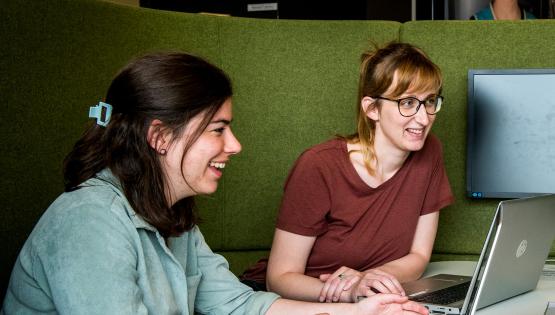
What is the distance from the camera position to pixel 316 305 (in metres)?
1.51

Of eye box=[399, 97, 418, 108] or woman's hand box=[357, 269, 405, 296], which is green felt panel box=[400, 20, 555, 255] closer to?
eye box=[399, 97, 418, 108]

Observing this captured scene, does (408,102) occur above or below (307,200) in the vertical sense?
above

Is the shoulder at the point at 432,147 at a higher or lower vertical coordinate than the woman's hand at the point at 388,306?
higher

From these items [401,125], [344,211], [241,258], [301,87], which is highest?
[301,87]

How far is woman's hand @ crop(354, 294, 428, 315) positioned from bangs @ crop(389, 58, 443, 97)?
23.5 inches

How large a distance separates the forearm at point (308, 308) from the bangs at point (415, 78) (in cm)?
61

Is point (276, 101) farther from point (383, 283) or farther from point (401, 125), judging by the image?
point (383, 283)

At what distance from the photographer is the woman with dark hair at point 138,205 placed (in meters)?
1.10

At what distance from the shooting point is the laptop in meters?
1.38

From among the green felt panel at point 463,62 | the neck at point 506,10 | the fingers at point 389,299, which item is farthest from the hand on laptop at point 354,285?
the neck at point 506,10

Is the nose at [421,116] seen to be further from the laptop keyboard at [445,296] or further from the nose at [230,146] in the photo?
the nose at [230,146]

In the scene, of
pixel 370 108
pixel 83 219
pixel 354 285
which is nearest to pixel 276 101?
pixel 370 108

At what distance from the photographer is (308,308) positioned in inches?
59.2

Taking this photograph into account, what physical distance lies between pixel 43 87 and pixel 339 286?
30.2 inches
